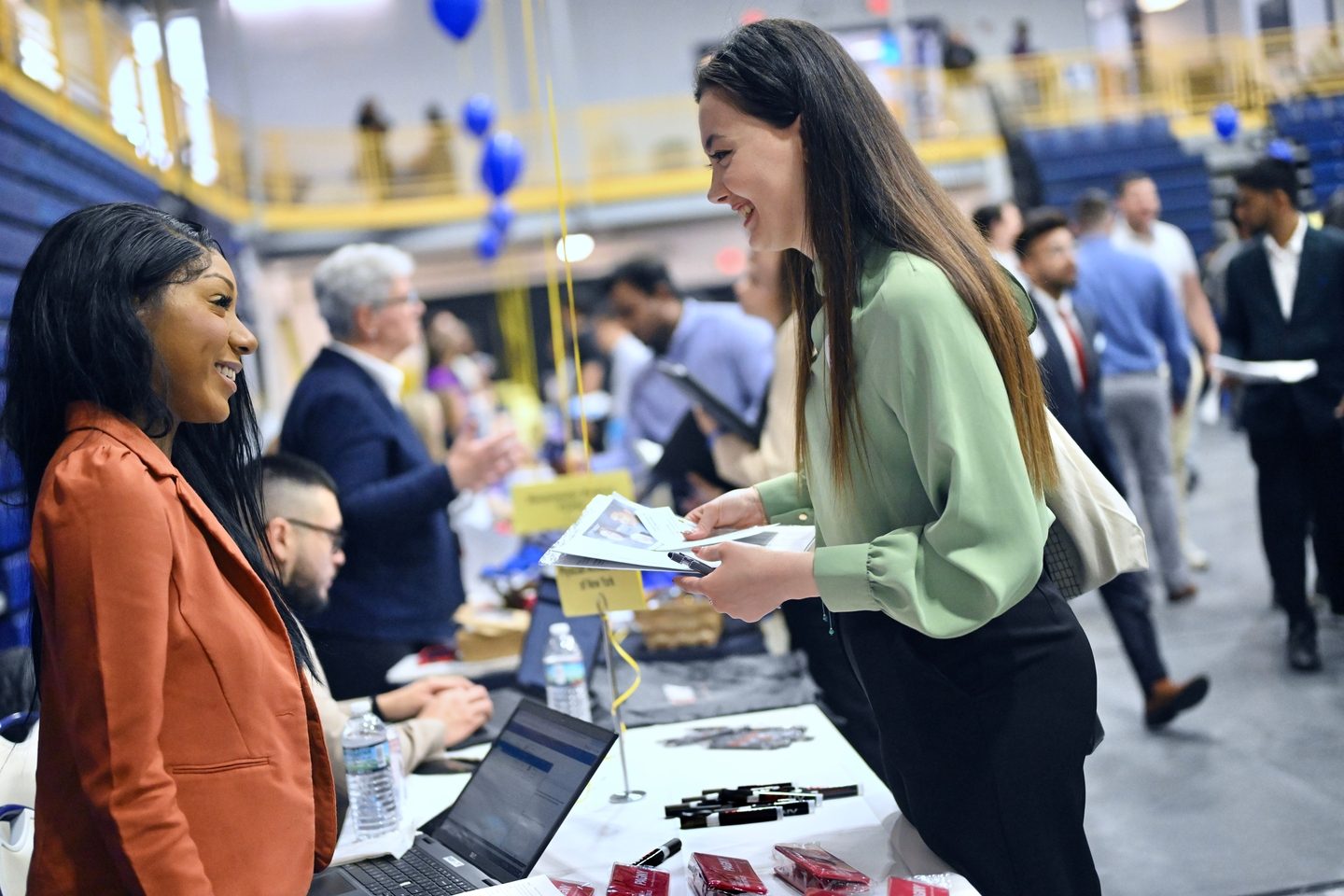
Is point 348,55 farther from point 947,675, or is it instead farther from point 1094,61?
point 947,675

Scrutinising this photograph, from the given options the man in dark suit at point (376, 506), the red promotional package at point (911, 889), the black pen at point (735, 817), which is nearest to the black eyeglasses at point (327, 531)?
the man in dark suit at point (376, 506)

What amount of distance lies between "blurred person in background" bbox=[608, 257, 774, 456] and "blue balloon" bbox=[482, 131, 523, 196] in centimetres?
388

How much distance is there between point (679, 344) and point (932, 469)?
349 cm

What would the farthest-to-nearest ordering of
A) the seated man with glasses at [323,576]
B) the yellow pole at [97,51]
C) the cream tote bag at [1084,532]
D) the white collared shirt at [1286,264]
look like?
the yellow pole at [97,51] < the white collared shirt at [1286,264] < the seated man with glasses at [323,576] < the cream tote bag at [1084,532]

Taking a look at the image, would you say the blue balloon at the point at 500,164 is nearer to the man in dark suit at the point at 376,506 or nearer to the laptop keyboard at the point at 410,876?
the man in dark suit at the point at 376,506

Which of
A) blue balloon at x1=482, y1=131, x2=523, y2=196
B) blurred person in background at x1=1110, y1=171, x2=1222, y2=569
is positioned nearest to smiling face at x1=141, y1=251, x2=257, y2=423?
blurred person in background at x1=1110, y1=171, x2=1222, y2=569

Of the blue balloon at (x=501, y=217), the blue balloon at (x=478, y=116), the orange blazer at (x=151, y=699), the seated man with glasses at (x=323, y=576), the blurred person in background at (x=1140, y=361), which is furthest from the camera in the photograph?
the blue balloon at (x=501, y=217)

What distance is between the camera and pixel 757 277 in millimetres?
3852

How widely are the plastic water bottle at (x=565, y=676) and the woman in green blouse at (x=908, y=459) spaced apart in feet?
3.26

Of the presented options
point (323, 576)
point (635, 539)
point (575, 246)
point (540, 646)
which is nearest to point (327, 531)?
point (323, 576)

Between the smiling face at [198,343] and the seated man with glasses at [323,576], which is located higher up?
the smiling face at [198,343]

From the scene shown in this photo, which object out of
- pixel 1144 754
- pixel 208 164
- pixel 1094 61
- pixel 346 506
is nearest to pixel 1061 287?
pixel 1144 754

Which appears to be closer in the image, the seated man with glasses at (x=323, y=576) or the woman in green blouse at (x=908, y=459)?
the woman in green blouse at (x=908, y=459)

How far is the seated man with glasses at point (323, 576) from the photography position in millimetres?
2285
